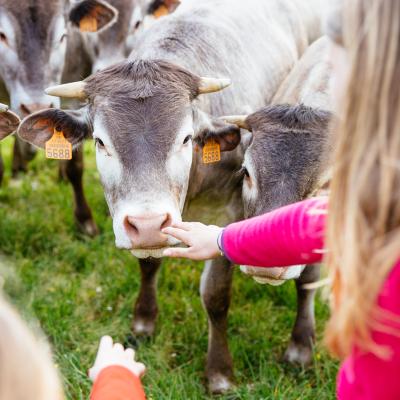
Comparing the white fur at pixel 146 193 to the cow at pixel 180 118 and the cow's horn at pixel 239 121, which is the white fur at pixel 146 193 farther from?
the cow's horn at pixel 239 121

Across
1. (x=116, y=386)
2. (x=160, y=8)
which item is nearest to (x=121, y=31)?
(x=160, y=8)

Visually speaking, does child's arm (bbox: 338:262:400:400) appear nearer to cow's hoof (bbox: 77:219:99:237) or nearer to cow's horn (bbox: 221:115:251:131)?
cow's horn (bbox: 221:115:251:131)

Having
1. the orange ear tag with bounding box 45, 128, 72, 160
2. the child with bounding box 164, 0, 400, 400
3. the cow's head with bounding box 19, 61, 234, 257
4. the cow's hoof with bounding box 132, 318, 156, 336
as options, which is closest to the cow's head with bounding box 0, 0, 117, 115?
the orange ear tag with bounding box 45, 128, 72, 160

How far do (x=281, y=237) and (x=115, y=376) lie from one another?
71 centimetres

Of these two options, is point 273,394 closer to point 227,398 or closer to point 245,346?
point 227,398

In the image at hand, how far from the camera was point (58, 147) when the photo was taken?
3.70m

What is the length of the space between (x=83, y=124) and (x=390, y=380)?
94.7 inches

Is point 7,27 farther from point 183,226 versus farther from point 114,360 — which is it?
point 114,360

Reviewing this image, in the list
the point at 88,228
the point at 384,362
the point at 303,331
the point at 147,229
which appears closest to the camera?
the point at 384,362

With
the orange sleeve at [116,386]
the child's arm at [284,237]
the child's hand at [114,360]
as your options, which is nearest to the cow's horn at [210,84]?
the child's arm at [284,237]

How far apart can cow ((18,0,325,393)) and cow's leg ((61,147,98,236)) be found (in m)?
1.44

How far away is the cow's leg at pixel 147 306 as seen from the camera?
4438 millimetres

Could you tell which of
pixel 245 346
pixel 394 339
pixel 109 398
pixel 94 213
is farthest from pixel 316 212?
Answer: pixel 94 213

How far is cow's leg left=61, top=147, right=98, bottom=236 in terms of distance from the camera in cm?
574
